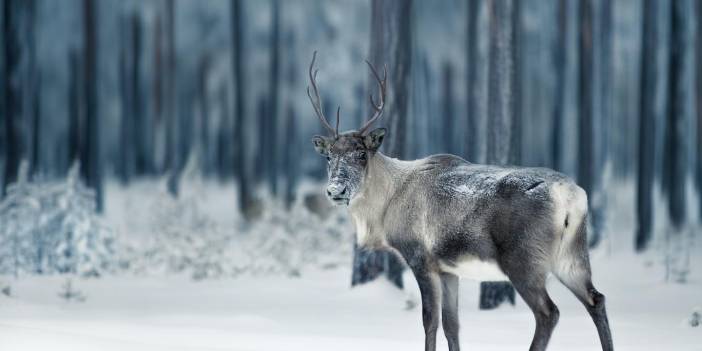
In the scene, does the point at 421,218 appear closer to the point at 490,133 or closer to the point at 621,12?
the point at 490,133

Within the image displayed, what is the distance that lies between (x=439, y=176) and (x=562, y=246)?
115 cm

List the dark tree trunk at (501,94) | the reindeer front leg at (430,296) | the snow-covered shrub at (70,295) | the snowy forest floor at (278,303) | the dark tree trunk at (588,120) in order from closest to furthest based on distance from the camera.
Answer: the reindeer front leg at (430,296) < the snowy forest floor at (278,303) < the dark tree trunk at (501,94) < the snow-covered shrub at (70,295) < the dark tree trunk at (588,120)

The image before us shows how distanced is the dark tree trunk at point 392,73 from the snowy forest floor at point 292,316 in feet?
0.71

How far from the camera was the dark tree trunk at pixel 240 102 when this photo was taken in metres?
23.5

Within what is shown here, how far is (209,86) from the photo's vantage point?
38312mm

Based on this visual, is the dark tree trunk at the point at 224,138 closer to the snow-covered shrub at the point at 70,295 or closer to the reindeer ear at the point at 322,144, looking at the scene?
the snow-covered shrub at the point at 70,295

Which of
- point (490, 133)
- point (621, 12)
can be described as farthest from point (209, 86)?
point (490, 133)

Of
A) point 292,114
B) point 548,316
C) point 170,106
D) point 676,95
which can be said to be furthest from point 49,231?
point 292,114

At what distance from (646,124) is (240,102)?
35.9 ft

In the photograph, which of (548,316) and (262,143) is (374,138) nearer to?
(548,316)

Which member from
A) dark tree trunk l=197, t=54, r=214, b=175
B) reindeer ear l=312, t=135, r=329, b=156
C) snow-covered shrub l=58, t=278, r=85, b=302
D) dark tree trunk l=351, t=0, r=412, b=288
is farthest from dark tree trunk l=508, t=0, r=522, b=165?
dark tree trunk l=197, t=54, r=214, b=175

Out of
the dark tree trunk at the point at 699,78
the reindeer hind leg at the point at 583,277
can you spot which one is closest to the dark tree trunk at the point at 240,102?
the dark tree trunk at the point at 699,78

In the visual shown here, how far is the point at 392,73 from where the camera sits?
1130cm

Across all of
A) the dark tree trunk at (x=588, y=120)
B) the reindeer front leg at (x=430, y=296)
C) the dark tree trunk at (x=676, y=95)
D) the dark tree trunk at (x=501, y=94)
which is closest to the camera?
the reindeer front leg at (x=430, y=296)
